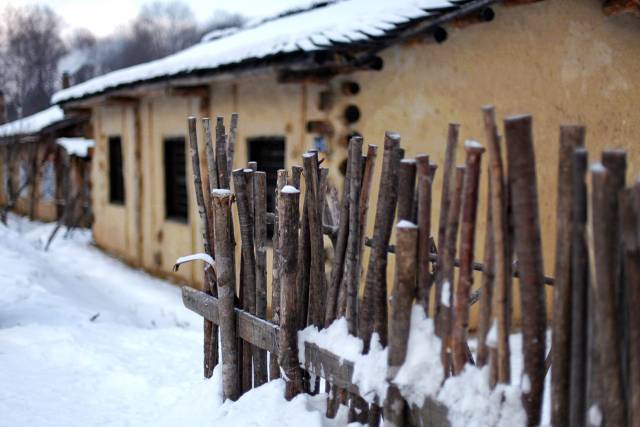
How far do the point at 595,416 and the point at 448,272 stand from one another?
1.89ft

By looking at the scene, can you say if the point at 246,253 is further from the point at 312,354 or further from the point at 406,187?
the point at 406,187

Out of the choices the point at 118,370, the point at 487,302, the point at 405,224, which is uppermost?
the point at 405,224

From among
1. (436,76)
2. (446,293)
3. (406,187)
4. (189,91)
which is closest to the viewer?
→ (446,293)

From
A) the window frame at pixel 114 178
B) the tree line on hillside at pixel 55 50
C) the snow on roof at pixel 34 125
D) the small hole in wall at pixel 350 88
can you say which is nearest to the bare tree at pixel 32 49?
the tree line on hillside at pixel 55 50

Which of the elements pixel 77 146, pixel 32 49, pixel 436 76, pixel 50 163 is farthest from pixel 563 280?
pixel 32 49

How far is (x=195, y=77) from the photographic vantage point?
6.51 m

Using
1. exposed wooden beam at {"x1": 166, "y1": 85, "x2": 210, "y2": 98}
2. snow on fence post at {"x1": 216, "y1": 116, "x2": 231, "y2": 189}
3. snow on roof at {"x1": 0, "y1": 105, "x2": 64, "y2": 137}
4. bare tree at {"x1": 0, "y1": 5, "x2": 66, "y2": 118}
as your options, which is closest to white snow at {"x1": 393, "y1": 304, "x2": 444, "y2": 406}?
snow on fence post at {"x1": 216, "y1": 116, "x2": 231, "y2": 189}

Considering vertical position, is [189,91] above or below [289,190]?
above

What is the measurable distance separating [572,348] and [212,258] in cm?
190

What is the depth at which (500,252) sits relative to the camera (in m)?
1.78

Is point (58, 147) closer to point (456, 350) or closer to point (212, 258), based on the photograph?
point (212, 258)

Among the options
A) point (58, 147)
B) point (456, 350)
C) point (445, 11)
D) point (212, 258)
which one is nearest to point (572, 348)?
point (456, 350)

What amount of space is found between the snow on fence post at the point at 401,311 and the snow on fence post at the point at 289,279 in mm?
587

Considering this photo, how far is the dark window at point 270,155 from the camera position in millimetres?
6480
